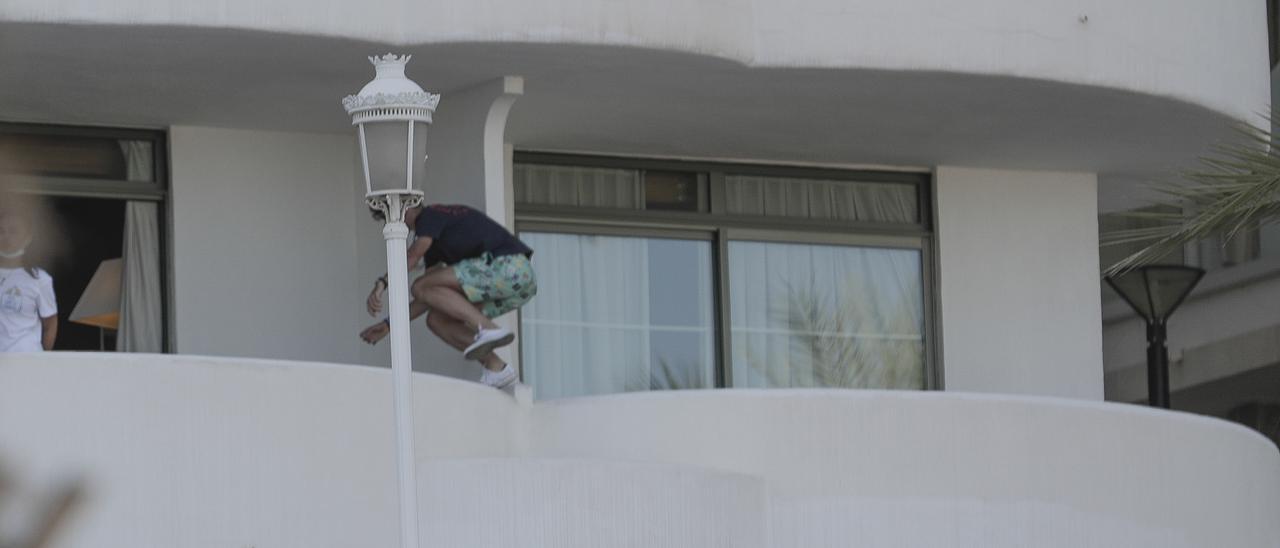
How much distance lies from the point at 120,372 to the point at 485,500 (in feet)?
5.85

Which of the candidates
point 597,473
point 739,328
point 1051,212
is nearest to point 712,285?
point 739,328

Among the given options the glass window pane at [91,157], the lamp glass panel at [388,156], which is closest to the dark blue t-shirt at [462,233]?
the glass window pane at [91,157]

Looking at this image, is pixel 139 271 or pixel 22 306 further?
pixel 139 271

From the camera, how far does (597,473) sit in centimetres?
995

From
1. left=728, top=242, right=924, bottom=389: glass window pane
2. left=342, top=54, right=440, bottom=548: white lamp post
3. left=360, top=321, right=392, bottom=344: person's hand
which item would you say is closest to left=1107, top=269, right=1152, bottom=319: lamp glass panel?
left=728, top=242, right=924, bottom=389: glass window pane

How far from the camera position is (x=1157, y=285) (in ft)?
48.3

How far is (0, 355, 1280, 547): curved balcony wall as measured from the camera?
9.01m

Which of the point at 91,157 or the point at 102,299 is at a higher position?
the point at 91,157

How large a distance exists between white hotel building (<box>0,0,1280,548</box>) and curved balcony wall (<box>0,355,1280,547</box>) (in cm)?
2

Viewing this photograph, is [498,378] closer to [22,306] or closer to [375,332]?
[375,332]

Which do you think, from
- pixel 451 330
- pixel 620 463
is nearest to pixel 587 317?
pixel 451 330

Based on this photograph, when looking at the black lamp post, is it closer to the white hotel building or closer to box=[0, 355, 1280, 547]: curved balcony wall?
the white hotel building

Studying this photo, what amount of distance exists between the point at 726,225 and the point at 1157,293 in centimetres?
313

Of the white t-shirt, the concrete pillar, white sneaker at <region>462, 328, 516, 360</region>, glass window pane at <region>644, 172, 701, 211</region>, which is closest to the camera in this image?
the white t-shirt
